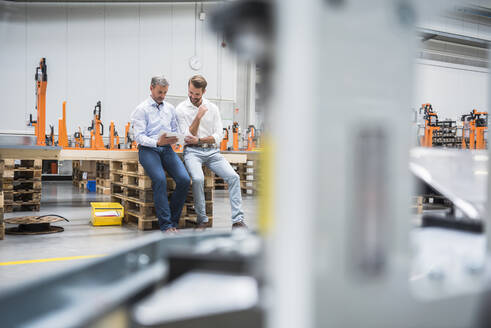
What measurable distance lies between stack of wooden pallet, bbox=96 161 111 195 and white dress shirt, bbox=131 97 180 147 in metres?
4.67

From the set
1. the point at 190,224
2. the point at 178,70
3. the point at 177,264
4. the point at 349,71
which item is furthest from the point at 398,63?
the point at 178,70

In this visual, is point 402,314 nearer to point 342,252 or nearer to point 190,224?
point 342,252

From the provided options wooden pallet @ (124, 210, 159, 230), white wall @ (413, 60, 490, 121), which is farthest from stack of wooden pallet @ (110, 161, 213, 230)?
white wall @ (413, 60, 490, 121)

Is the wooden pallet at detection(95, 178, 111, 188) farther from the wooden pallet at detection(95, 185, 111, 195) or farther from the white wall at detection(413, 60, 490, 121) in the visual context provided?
the white wall at detection(413, 60, 490, 121)

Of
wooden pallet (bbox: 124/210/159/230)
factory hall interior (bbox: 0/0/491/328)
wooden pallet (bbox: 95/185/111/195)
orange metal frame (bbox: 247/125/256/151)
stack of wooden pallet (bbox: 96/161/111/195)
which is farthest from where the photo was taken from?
orange metal frame (bbox: 247/125/256/151)

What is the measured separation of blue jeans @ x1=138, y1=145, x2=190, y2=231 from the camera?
13.0 ft

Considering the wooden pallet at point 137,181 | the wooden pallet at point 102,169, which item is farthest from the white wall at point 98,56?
the wooden pallet at point 137,181

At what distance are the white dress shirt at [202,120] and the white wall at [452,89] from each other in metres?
14.2

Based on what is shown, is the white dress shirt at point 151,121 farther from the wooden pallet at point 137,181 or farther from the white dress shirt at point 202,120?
the wooden pallet at point 137,181

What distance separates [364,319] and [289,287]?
0.39 feet

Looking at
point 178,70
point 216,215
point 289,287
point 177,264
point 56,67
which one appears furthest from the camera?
point 178,70

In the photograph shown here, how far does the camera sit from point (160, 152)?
13.8ft

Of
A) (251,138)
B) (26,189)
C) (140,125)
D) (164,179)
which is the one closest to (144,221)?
(164,179)

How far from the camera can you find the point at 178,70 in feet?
43.7
